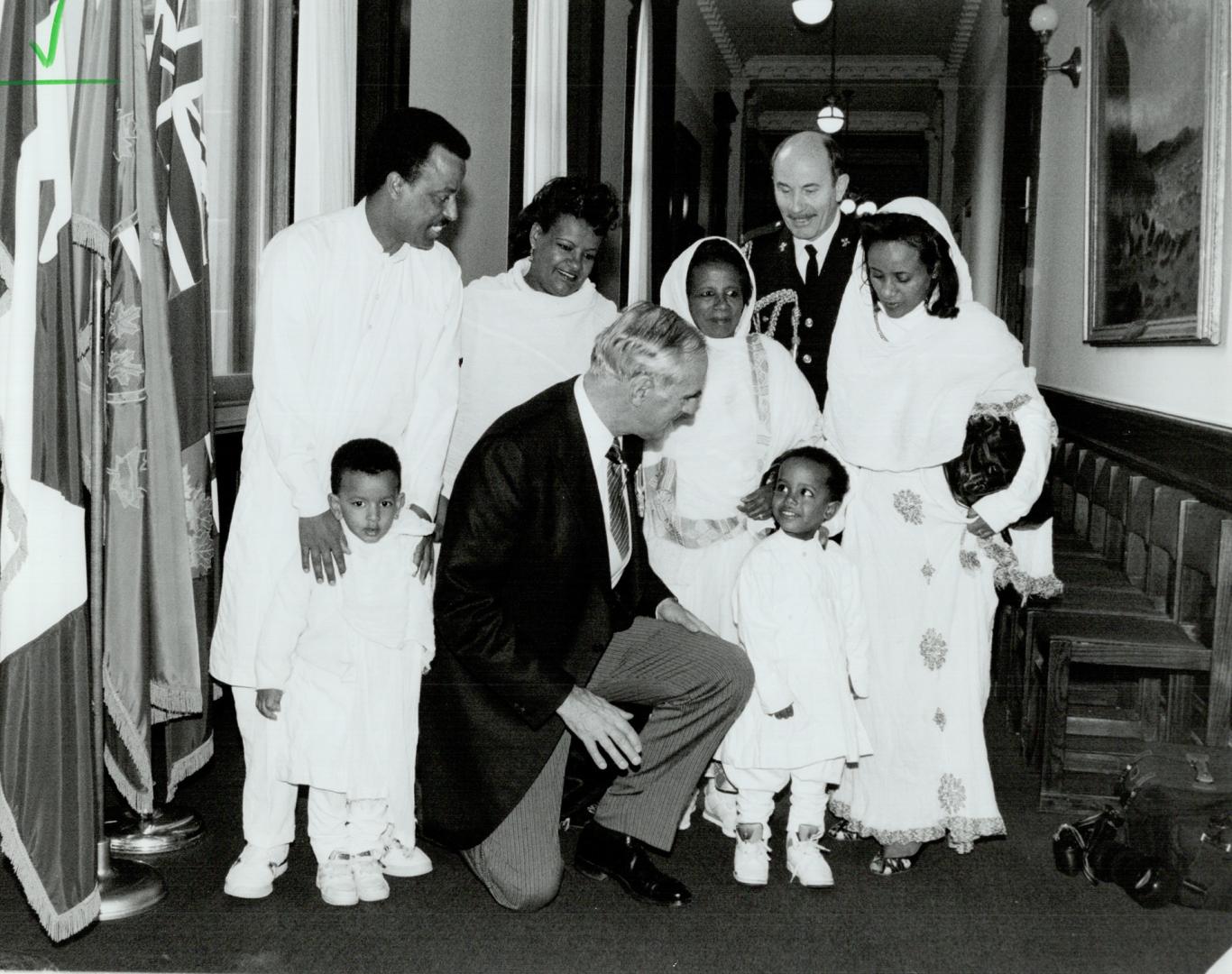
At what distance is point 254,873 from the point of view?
2795mm

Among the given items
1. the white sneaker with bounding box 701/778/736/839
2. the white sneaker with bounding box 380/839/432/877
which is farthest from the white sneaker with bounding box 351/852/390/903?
the white sneaker with bounding box 701/778/736/839

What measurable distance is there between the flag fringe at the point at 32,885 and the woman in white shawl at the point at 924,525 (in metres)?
1.79

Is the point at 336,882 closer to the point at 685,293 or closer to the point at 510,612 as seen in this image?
the point at 510,612

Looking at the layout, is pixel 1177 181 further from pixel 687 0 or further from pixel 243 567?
pixel 687 0

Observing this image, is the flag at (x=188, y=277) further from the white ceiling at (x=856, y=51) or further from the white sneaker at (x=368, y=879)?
the white ceiling at (x=856, y=51)

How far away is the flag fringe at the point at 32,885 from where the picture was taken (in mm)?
2334

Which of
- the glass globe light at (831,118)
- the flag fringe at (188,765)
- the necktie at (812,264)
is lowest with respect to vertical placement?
the flag fringe at (188,765)

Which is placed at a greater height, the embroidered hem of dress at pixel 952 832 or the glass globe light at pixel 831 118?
the glass globe light at pixel 831 118

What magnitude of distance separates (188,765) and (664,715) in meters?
1.16

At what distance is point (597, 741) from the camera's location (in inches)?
102

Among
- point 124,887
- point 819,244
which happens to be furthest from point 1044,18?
point 124,887

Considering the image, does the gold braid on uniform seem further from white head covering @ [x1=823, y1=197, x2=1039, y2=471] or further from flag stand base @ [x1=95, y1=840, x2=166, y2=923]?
flag stand base @ [x1=95, y1=840, x2=166, y2=923]

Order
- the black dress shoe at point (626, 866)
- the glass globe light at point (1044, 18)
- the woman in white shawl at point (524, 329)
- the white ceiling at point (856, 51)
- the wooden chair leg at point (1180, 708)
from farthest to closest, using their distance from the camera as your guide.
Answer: the white ceiling at point (856, 51) → the glass globe light at point (1044, 18) → the wooden chair leg at point (1180, 708) → the woman in white shawl at point (524, 329) → the black dress shoe at point (626, 866)

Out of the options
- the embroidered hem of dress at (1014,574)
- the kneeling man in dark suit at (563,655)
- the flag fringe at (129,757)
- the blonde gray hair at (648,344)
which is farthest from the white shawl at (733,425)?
the flag fringe at (129,757)
